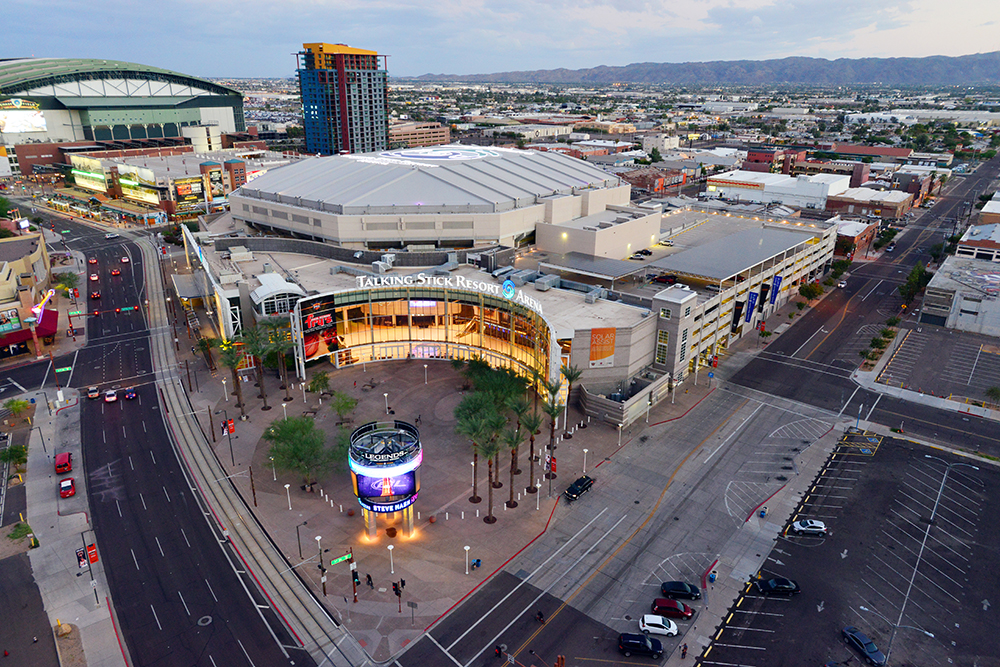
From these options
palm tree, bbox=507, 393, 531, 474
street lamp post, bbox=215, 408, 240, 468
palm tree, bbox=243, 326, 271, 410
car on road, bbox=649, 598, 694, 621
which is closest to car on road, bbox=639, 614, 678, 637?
car on road, bbox=649, 598, 694, 621

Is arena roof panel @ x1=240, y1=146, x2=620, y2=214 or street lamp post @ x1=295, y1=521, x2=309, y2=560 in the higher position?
arena roof panel @ x1=240, y1=146, x2=620, y2=214

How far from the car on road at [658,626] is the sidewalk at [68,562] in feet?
132

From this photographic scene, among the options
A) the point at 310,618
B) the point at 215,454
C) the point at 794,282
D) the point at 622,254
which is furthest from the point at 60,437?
the point at 794,282

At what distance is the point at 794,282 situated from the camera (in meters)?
130

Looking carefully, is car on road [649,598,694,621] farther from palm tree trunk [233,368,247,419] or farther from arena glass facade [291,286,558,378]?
palm tree trunk [233,368,247,419]

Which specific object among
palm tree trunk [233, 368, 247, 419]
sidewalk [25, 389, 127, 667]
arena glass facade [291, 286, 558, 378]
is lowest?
sidewalk [25, 389, 127, 667]

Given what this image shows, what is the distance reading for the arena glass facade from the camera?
8850 centimetres

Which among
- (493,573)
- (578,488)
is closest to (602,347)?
(578,488)

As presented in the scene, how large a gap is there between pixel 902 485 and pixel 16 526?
305 feet

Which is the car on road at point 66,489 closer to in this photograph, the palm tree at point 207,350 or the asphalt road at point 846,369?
the palm tree at point 207,350

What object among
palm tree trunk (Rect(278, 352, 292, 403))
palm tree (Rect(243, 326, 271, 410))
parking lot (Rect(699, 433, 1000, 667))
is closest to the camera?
parking lot (Rect(699, 433, 1000, 667))

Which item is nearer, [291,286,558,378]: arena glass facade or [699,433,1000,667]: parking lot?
[699,433,1000,667]: parking lot

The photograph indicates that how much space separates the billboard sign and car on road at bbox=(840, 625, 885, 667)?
42.0 m

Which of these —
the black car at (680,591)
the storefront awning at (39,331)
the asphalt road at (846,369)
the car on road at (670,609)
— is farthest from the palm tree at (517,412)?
the storefront awning at (39,331)
